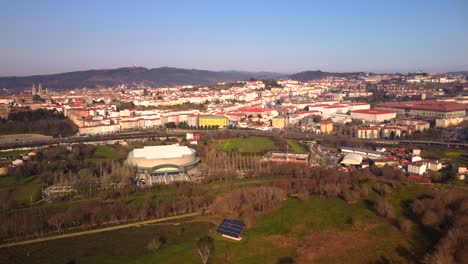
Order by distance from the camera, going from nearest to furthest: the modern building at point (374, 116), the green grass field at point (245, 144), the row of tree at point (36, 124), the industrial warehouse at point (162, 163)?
the industrial warehouse at point (162, 163)
the green grass field at point (245, 144)
the row of tree at point (36, 124)
the modern building at point (374, 116)

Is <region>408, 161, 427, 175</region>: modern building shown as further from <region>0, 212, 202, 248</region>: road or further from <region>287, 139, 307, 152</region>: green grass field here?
<region>0, 212, 202, 248</region>: road

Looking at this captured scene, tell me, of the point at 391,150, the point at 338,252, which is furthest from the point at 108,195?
the point at 391,150

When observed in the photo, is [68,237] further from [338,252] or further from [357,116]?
[357,116]

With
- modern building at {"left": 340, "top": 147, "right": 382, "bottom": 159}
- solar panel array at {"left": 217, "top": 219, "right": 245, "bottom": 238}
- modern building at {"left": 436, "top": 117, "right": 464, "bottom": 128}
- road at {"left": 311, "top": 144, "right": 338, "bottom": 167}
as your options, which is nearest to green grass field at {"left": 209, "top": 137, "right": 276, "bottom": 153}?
road at {"left": 311, "top": 144, "right": 338, "bottom": 167}

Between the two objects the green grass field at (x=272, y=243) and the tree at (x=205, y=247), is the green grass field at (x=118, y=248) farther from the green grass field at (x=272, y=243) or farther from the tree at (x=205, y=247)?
the tree at (x=205, y=247)

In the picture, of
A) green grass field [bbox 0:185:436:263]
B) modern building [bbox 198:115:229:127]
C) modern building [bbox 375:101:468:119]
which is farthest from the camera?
modern building [bbox 375:101:468:119]

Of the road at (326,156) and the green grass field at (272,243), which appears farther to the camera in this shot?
the road at (326,156)

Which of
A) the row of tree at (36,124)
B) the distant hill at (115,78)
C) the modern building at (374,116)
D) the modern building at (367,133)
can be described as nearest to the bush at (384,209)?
the modern building at (367,133)
